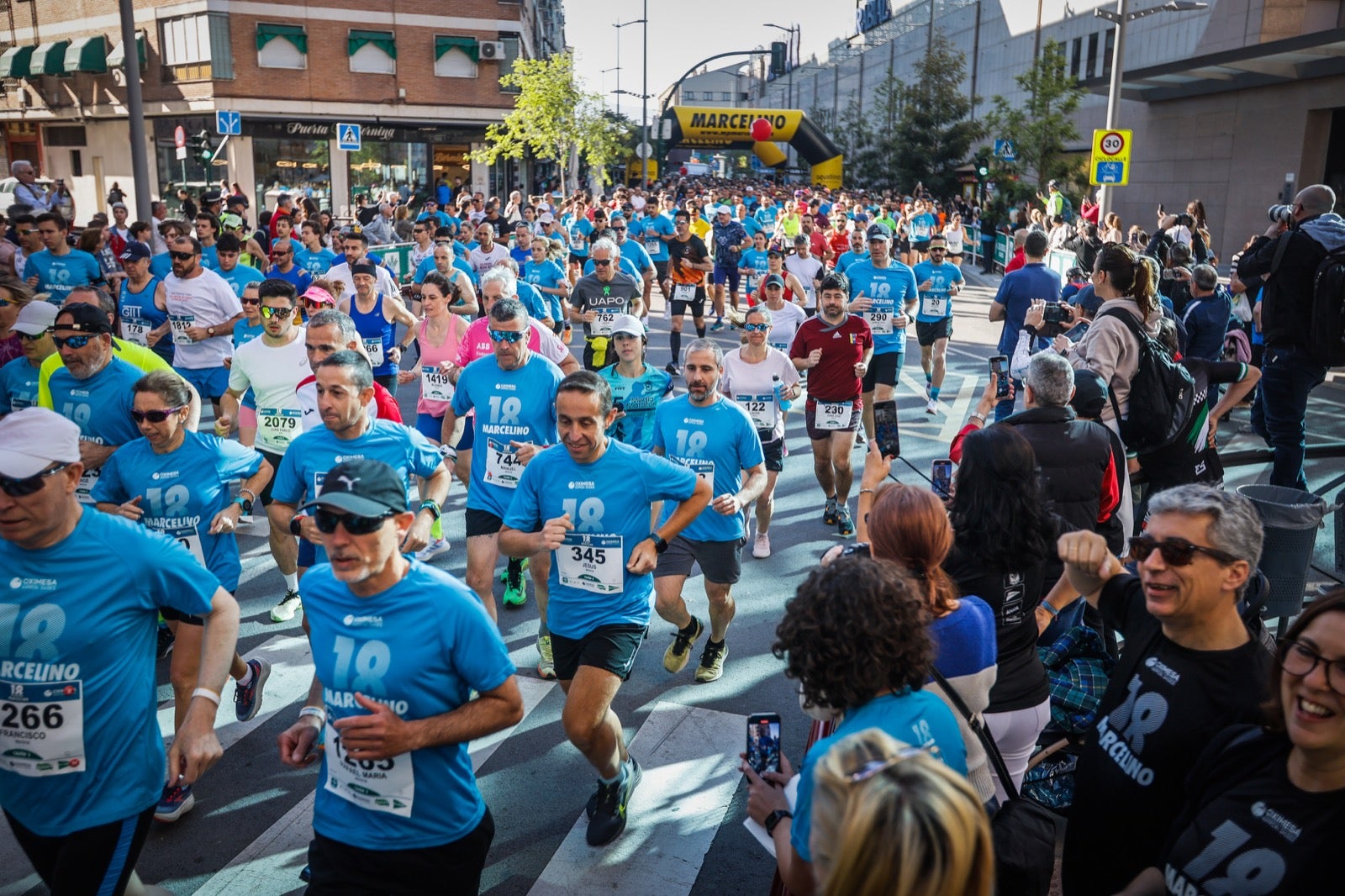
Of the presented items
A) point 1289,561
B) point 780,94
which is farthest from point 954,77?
point 780,94

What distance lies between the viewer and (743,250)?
19.2 meters

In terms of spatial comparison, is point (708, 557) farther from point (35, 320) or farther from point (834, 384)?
point (35, 320)

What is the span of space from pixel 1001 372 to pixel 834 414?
1643 millimetres

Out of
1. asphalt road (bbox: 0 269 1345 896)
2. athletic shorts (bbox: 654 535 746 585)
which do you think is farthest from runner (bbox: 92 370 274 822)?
athletic shorts (bbox: 654 535 746 585)

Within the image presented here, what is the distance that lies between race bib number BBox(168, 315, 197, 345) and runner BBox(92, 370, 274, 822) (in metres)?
4.46

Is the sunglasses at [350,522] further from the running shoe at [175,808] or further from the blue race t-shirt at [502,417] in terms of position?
the blue race t-shirt at [502,417]

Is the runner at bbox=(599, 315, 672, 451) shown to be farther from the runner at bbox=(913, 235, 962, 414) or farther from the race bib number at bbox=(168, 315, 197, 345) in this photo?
the runner at bbox=(913, 235, 962, 414)

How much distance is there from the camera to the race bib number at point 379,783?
305cm

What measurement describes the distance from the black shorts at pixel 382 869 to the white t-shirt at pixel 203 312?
705 cm

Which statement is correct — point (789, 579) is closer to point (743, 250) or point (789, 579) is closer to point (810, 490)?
point (810, 490)

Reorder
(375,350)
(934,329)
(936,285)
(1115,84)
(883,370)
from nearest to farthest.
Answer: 1. (375,350)
2. (883,370)
3. (936,285)
4. (934,329)
5. (1115,84)

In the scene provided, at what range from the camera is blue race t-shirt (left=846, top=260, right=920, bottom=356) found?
35.1 feet

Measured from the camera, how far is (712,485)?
6.12 m

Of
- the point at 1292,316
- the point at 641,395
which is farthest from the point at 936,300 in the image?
the point at 641,395
